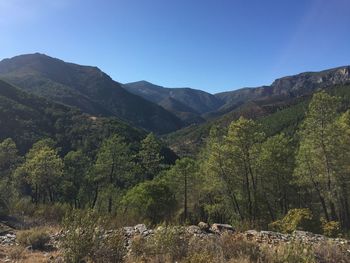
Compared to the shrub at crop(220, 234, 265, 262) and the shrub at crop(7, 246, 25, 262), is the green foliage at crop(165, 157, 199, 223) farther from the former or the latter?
the shrub at crop(7, 246, 25, 262)

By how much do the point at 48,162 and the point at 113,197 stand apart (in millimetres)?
8845

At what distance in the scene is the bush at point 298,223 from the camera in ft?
66.0

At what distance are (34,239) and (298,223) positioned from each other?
50.2 feet

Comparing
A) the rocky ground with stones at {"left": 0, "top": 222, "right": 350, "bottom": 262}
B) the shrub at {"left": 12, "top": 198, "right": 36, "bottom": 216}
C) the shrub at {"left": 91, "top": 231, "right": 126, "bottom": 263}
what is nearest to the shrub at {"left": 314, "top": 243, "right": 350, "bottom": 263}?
the rocky ground with stones at {"left": 0, "top": 222, "right": 350, "bottom": 262}

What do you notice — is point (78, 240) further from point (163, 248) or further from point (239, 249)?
point (239, 249)

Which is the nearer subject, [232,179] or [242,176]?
[242,176]

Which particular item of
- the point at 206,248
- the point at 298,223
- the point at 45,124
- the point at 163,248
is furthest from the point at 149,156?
the point at 45,124

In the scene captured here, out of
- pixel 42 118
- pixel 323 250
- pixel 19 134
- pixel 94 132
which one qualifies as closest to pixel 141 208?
pixel 323 250

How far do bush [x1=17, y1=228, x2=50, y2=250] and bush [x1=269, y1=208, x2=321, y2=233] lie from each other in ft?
41.4

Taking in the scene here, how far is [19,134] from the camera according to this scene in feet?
274

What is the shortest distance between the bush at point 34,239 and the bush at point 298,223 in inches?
497

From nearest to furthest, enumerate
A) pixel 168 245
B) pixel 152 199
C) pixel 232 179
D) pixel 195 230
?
pixel 168 245 < pixel 195 230 < pixel 232 179 < pixel 152 199

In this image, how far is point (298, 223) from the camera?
21.1 m

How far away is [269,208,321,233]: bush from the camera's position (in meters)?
20.1
